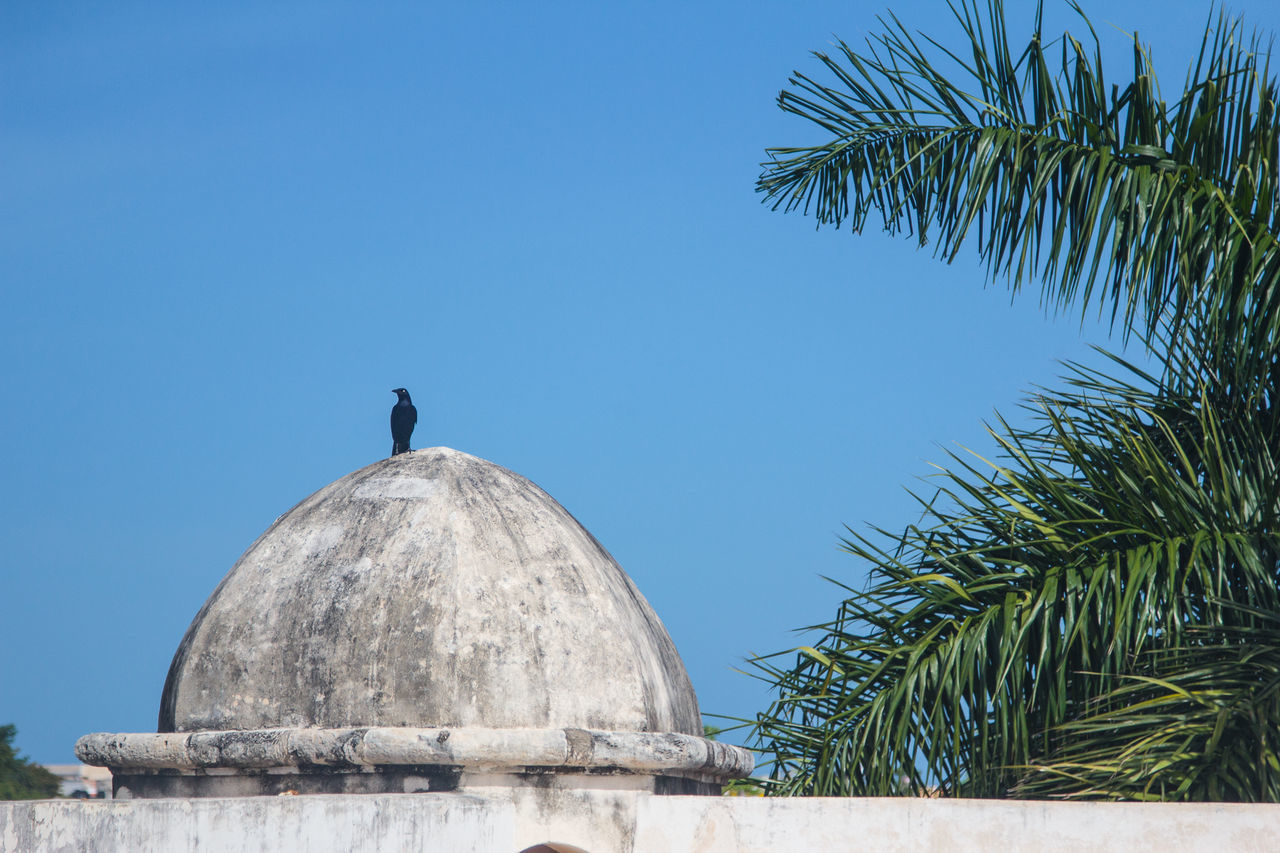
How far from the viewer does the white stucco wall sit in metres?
4.30

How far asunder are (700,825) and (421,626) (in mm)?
1253

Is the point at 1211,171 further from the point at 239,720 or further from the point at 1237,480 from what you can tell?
the point at 239,720

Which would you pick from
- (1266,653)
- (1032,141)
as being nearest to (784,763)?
(1266,653)

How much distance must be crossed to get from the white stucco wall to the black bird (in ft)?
6.40

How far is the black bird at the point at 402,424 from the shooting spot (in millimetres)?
6188

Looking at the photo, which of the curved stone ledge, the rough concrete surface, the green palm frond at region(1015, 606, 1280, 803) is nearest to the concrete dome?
the curved stone ledge

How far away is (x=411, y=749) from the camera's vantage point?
15.8ft

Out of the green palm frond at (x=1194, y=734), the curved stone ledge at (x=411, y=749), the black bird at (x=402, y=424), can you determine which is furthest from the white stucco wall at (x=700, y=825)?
the black bird at (x=402, y=424)

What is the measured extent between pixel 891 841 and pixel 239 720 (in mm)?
2459

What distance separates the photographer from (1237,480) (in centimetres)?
606

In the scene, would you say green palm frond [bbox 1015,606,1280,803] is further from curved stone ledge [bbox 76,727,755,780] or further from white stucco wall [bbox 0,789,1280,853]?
curved stone ledge [bbox 76,727,755,780]

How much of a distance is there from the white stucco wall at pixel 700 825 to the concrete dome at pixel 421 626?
1.74ft

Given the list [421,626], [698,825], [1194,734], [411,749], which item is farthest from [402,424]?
[1194,734]

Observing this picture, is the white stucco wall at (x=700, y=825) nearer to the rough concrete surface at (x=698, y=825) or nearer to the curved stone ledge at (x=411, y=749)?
the rough concrete surface at (x=698, y=825)
